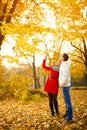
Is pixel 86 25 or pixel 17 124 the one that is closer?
pixel 17 124

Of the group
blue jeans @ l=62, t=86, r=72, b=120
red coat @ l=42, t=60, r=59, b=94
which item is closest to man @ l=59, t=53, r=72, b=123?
blue jeans @ l=62, t=86, r=72, b=120

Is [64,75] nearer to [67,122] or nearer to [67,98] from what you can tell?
[67,98]

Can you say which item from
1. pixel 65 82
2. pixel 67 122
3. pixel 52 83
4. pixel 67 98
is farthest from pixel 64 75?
pixel 67 122

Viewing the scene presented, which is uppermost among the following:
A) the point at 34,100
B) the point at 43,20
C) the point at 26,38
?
the point at 43,20

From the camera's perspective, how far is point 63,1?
37.2ft

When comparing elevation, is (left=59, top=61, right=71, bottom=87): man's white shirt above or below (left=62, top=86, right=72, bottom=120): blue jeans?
above

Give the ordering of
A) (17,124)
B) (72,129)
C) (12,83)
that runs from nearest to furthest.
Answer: (72,129) → (17,124) → (12,83)

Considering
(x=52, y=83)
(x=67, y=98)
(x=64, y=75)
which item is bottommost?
(x=67, y=98)

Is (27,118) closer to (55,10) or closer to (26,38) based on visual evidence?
(26,38)

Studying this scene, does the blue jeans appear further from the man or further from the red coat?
the red coat

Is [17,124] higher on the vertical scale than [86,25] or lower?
lower

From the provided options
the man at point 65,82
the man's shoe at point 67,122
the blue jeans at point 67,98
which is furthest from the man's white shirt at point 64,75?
the man's shoe at point 67,122

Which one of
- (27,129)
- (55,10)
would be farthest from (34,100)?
(27,129)

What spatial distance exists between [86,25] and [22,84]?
279 inches
